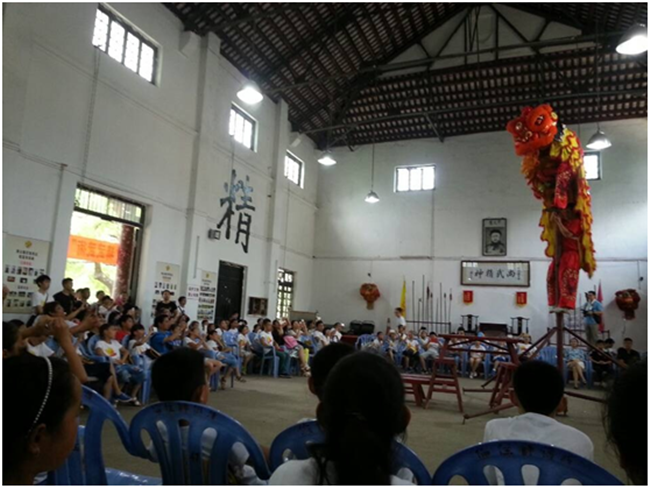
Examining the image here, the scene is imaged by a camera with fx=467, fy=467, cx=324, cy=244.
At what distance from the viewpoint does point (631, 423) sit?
973 millimetres

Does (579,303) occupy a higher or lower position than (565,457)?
higher

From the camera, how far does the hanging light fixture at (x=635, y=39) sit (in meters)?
5.03

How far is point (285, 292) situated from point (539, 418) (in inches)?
379

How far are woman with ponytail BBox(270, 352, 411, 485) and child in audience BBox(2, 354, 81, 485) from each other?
0.52m

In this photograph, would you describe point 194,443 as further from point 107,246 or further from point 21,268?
point 107,246

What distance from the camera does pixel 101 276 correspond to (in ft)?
22.5

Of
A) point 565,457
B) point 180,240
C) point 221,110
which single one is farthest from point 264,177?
point 565,457

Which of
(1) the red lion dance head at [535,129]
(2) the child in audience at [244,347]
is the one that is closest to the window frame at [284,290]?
(2) the child in audience at [244,347]

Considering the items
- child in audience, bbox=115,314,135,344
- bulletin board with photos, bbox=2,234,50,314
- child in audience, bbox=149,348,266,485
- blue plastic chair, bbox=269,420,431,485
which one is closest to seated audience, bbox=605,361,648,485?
blue plastic chair, bbox=269,420,431,485

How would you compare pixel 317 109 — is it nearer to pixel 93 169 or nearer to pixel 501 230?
pixel 501 230

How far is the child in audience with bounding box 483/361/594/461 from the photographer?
159cm

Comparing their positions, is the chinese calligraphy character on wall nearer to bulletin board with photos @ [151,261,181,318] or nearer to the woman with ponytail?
bulletin board with photos @ [151,261,181,318]

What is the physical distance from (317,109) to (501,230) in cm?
516

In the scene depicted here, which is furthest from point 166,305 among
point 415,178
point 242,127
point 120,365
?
point 415,178
